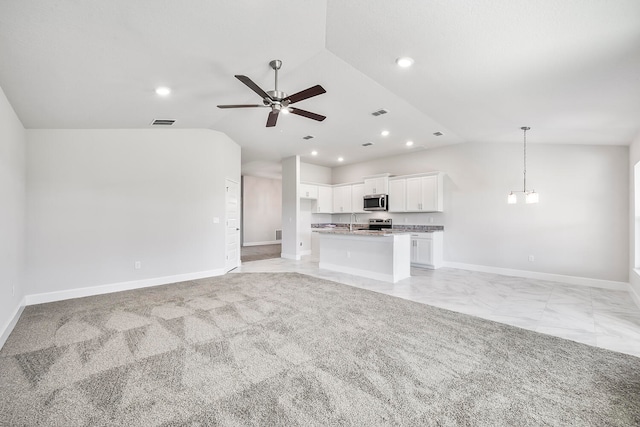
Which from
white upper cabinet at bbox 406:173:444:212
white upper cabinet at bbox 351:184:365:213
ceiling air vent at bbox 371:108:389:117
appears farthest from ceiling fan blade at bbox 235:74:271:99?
white upper cabinet at bbox 351:184:365:213

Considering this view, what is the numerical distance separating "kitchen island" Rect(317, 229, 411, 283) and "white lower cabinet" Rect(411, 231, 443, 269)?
1017 mm

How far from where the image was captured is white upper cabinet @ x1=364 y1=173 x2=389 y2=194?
7.58 meters

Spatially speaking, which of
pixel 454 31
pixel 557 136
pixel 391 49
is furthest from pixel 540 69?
pixel 557 136

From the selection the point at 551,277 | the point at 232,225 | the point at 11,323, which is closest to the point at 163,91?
the point at 11,323

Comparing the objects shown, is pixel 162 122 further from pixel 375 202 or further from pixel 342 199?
pixel 342 199

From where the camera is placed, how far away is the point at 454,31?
7.79 ft

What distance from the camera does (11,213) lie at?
3322mm

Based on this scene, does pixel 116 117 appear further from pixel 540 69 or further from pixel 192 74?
pixel 540 69

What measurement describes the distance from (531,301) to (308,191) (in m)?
5.96

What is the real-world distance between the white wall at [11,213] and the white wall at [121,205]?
255 millimetres

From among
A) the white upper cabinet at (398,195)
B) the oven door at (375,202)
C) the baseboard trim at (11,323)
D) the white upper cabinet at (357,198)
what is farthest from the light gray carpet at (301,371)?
the white upper cabinet at (357,198)

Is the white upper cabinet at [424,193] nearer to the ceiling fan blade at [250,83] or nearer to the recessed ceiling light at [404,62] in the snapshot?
the recessed ceiling light at [404,62]

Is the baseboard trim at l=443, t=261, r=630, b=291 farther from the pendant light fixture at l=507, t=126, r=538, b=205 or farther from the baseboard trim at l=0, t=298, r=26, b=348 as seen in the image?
the baseboard trim at l=0, t=298, r=26, b=348

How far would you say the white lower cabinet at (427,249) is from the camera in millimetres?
6504
